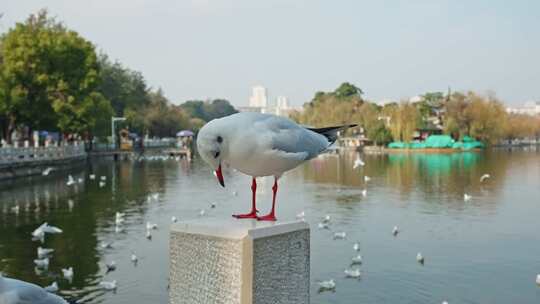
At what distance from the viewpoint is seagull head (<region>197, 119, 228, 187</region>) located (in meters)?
2.78

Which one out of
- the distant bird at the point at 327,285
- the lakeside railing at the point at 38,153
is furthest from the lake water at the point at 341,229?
the lakeside railing at the point at 38,153

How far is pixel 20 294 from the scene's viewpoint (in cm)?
258

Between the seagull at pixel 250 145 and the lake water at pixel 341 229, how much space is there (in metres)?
5.94

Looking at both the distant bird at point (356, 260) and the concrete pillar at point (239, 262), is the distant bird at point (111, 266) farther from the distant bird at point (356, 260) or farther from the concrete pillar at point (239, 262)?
the concrete pillar at point (239, 262)

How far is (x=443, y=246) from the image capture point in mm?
12258

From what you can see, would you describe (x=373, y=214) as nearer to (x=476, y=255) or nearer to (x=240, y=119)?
(x=476, y=255)

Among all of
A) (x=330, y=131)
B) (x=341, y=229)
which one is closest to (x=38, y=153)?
(x=341, y=229)

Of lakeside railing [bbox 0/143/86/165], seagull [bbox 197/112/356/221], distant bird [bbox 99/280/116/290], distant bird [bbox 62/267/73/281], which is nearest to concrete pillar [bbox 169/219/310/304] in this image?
seagull [bbox 197/112/356/221]

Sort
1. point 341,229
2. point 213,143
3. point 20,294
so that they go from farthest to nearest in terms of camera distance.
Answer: point 341,229
point 213,143
point 20,294

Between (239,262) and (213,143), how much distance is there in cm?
57

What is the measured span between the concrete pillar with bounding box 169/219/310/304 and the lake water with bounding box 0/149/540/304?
5985 millimetres

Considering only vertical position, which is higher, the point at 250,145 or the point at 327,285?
the point at 250,145

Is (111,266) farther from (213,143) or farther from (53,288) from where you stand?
(213,143)

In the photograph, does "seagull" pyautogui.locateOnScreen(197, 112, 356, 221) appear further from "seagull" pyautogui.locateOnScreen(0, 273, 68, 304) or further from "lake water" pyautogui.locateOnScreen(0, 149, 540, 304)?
"lake water" pyautogui.locateOnScreen(0, 149, 540, 304)
